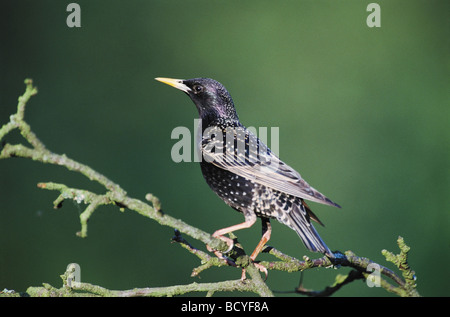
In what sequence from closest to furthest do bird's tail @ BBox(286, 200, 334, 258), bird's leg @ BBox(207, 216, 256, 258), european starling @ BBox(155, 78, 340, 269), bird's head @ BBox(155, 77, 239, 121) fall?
bird's leg @ BBox(207, 216, 256, 258) < bird's tail @ BBox(286, 200, 334, 258) < european starling @ BBox(155, 78, 340, 269) < bird's head @ BBox(155, 77, 239, 121)

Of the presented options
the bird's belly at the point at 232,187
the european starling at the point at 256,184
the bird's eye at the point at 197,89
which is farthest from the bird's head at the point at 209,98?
the bird's belly at the point at 232,187

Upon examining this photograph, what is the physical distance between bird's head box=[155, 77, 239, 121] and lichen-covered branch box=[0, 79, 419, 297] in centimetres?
102

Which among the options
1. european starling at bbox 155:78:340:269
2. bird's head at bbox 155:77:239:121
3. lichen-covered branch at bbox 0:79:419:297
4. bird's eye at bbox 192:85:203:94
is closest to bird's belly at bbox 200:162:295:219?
european starling at bbox 155:78:340:269

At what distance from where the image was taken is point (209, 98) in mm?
3084

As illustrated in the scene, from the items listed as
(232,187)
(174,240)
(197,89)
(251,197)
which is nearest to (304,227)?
(251,197)

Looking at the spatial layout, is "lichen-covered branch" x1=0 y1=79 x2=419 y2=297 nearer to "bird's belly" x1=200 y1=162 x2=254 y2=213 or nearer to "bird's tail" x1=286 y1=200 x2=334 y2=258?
"bird's tail" x1=286 y1=200 x2=334 y2=258

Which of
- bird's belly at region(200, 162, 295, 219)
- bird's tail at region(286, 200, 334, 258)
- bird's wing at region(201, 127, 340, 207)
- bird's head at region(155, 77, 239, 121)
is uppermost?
bird's head at region(155, 77, 239, 121)

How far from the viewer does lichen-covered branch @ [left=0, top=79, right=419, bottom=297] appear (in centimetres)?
147

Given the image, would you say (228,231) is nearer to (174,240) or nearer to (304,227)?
(304,227)

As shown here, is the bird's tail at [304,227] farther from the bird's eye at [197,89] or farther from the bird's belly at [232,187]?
the bird's eye at [197,89]

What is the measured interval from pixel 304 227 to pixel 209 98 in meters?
1.02

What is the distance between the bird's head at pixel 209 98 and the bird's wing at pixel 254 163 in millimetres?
174

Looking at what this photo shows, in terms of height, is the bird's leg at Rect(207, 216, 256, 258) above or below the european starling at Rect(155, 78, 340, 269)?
below
